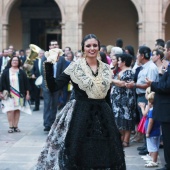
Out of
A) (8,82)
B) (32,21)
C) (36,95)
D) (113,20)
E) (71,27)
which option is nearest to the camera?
(8,82)

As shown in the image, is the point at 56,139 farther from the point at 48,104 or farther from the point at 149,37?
the point at 149,37

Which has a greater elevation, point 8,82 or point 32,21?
point 32,21

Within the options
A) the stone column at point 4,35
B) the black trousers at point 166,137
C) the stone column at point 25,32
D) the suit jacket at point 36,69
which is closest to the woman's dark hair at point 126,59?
the black trousers at point 166,137

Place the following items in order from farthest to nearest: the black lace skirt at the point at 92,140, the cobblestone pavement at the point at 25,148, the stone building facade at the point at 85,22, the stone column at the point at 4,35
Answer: the stone building facade at the point at 85,22 < the stone column at the point at 4,35 < the cobblestone pavement at the point at 25,148 < the black lace skirt at the point at 92,140

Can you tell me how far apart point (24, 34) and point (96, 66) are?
18.8 metres

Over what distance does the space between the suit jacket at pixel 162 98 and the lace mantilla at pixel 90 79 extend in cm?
119

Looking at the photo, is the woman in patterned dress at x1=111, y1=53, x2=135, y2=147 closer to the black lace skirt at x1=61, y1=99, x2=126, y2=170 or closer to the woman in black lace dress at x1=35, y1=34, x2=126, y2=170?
the woman in black lace dress at x1=35, y1=34, x2=126, y2=170

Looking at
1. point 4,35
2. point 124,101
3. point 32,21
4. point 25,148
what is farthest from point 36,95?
point 32,21

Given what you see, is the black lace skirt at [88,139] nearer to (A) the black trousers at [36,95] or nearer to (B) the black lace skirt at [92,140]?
Answer: (B) the black lace skirt at [92,140]

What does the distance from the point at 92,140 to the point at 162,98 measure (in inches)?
69.2

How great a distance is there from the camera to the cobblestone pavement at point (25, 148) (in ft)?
24.6

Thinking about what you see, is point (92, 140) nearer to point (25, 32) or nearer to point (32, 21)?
point (25, 32)

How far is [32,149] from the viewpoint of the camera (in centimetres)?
881

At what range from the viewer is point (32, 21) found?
24.2 m
